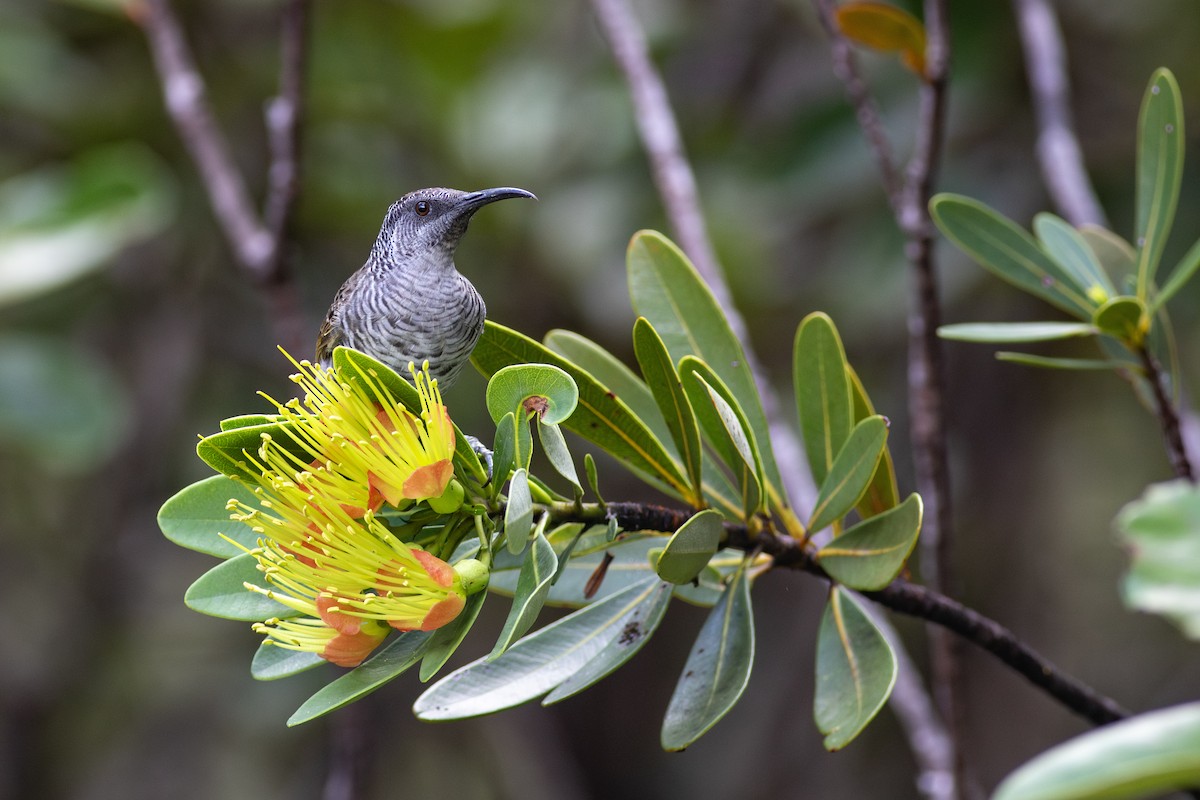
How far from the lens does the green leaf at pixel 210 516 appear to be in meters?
0.99

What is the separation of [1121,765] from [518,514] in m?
0.40

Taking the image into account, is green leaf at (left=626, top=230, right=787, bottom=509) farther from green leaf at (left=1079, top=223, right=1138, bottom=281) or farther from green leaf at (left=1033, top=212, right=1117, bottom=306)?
green leaf at (left=1079, top=223, right=1138, bottom=281)

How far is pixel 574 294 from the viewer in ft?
9.61

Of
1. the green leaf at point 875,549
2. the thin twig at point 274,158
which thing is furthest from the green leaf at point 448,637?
the thin twig at point 274,158

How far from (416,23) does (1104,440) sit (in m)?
2.35

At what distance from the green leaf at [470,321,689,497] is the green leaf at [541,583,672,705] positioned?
0.11 metres

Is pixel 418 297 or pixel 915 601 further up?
pixel 418 297

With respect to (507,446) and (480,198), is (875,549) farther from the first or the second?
(480,198)

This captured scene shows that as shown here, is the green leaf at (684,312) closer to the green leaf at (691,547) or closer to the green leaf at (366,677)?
the green leaf at (691,547)

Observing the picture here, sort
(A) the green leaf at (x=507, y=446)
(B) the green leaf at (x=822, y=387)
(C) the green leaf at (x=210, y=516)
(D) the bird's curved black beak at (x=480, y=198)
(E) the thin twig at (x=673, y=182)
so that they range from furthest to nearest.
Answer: (E) the thin twig at (x=673, y=182) < (D) the bird's curved black beak at (x=480, y=198) < (B) the green leaf at (x=822, y=387) < (C) the green leaf at (x=210, y=516) < (A) the green leaf at (x=507, y=446)

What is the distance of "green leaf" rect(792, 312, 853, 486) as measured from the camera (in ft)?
3.58

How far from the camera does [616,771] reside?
128 inches

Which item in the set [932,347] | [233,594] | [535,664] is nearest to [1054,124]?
[932,347]

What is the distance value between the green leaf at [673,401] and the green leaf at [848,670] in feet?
0.58
